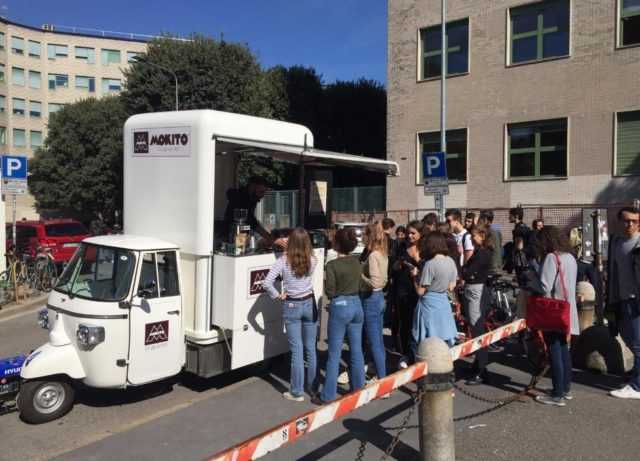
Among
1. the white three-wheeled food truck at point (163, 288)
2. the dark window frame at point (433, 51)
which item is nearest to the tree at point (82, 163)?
the dark window frame at point (433, 51)

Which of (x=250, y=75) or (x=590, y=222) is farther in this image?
(x=250, y=75)

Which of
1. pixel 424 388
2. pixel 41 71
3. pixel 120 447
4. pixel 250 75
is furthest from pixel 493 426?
pixel 41 71

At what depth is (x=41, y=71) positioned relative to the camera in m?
59.1

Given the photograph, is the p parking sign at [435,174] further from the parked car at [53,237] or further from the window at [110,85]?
the window at [110,85]

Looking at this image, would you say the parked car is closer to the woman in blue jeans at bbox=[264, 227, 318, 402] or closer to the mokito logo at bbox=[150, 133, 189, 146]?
the mokito logo at bbox=[150, 133, 189, 146]

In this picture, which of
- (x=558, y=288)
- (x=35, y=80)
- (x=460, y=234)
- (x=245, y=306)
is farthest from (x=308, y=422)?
(x=35, y=80)

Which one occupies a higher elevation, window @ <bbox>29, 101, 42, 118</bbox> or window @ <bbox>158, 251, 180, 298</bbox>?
window @ <bbox>29, 101, 42, 118</bbox>

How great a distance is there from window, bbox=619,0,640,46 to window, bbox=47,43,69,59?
58.8 metres

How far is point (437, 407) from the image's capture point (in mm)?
3889

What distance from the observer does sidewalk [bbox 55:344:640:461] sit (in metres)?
4.44

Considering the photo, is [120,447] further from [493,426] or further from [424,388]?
[493,426]

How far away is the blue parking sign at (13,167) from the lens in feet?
39.3

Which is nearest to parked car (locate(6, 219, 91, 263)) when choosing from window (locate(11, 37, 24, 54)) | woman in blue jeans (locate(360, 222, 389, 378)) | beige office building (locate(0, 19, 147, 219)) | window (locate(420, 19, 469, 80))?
woman in blue jeans (locate(360, 222, 389, 378))

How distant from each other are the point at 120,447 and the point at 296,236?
94.8 inches
